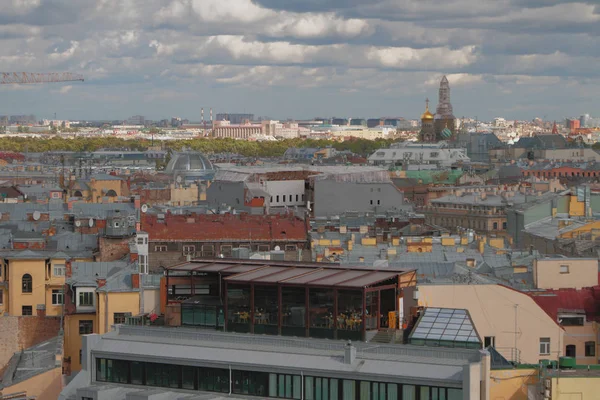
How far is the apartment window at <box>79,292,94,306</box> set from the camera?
37000 millimetres

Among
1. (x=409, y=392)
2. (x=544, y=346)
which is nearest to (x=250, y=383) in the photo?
(x=409, y=392)

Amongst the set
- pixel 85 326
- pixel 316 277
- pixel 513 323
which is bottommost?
pixel 85 326

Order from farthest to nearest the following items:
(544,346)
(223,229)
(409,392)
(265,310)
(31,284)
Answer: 1. (223,229)
2. (31,284)
3. (544,346)
4. (265,310)
5. (409,392)

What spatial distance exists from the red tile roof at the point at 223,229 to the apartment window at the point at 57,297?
39.7 feet

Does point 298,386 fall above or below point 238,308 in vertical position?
below

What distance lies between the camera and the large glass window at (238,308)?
24.2 metres

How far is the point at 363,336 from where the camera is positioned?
2316 centimetres

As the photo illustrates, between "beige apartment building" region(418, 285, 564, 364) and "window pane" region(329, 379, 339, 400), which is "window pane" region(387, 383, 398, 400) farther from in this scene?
"beige apartment building" region(418, 285, 564, 364)

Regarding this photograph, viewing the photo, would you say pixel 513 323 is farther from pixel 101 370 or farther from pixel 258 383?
pixel 101 370

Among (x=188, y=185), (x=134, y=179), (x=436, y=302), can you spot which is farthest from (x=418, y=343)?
(x=134, y=179)

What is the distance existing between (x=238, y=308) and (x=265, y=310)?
20.0 inches

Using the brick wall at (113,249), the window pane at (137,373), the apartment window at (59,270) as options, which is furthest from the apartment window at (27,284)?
the window pane at (137,373)

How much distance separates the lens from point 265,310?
24172 millimetres

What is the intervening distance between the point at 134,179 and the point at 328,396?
96.0m
